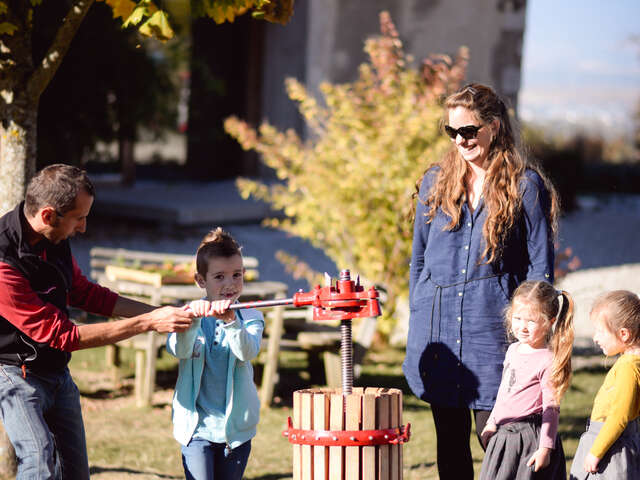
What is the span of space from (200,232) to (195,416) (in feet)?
35.7

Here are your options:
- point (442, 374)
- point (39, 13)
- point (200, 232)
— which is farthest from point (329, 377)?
point (200, 232)

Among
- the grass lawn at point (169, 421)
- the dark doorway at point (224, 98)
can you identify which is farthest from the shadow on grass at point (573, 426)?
the dark doorway at point (224, 98)

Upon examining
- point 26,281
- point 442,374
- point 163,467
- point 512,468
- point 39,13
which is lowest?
point 163,467

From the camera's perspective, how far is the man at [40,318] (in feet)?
11.0

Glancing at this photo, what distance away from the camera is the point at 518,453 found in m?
3.68

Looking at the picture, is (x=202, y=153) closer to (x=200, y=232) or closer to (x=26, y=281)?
(x=200, y=232)

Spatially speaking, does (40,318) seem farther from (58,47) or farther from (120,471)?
(120,471)

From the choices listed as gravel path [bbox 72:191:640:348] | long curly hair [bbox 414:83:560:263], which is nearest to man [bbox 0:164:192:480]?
long curly hair [bbox 414:83:560:263]

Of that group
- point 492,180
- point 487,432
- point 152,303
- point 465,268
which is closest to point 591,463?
point 487,432

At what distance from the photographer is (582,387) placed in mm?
7590

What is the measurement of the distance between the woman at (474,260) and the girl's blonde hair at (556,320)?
4.6 inches

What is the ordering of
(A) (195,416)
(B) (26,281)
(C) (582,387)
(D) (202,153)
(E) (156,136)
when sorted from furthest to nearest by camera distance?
1. (D) (202,153)
2. (E) (156,136)
3. (C) (582,387)
4. (A) (195,416)
5. (B) (26,281)

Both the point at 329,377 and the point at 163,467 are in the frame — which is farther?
the point at 329,377

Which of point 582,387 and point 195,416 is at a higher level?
point 195,416
